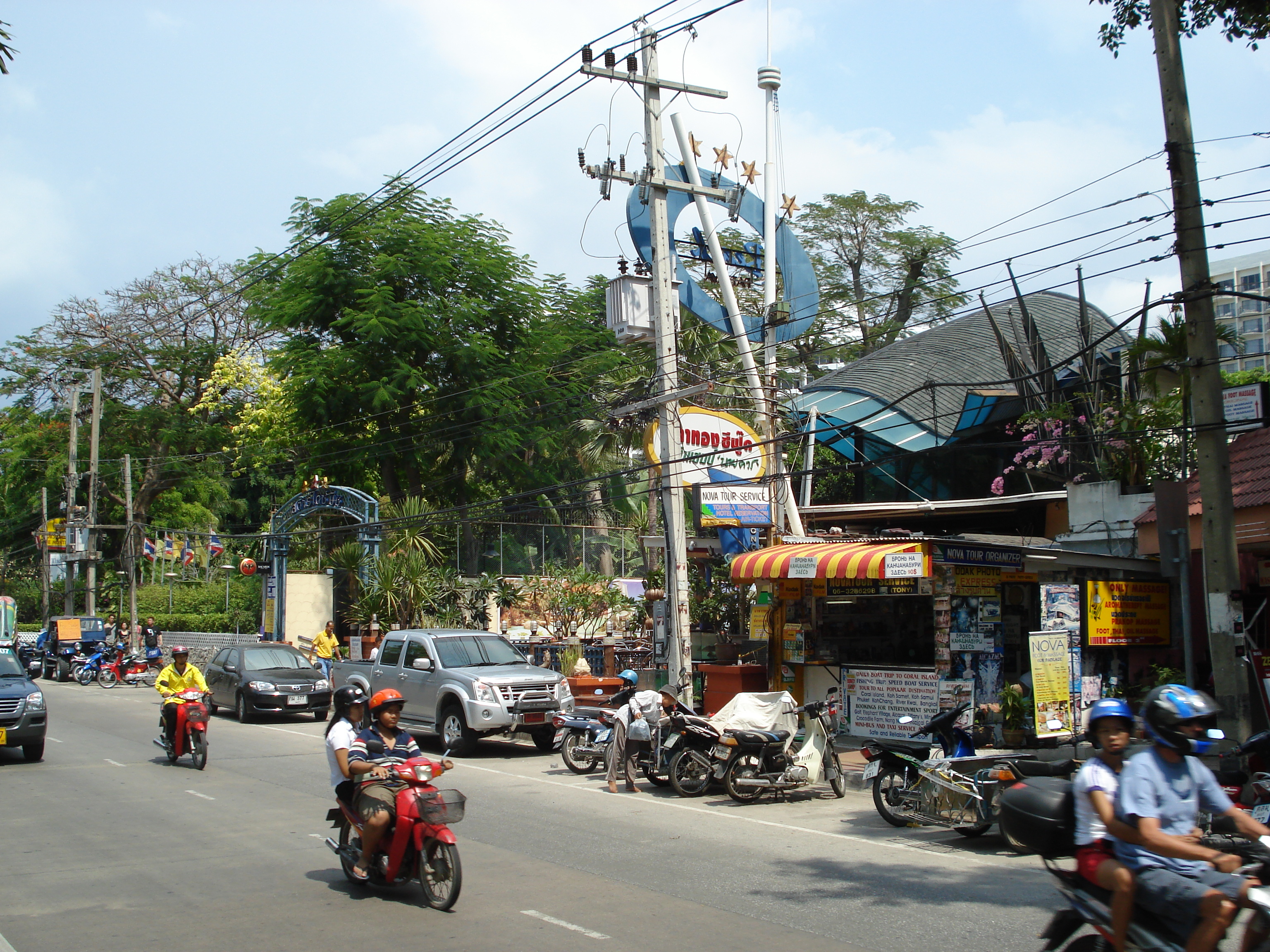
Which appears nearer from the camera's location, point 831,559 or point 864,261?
point 831,559

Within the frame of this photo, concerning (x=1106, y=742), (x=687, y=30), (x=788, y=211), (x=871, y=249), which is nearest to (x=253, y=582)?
(x=871, y=249)

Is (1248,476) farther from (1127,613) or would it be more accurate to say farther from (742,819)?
(742,819)

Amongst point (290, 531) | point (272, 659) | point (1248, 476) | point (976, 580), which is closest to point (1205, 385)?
point (976, 580)

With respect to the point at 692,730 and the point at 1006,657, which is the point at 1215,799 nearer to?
the point at 692,730

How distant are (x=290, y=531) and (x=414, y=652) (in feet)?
52.4

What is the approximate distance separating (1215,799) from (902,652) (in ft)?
47.3

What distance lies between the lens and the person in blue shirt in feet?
14.9

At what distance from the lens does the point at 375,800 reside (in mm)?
7559

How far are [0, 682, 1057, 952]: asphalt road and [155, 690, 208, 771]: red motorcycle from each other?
2.24 ft

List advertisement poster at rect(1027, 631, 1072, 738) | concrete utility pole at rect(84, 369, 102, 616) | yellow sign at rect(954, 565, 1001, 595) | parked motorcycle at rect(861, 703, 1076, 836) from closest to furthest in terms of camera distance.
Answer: parked motorcycle at rect(861, 703, 1076, 836)
advertisement poster at rect(1027, 631, 1072, 738)
yellow sign at rect(954, 565, 1001, 595)
concrete utility pole at rect(84, 369, 102, 616)

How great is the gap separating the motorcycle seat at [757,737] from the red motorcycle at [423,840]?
5.42 m

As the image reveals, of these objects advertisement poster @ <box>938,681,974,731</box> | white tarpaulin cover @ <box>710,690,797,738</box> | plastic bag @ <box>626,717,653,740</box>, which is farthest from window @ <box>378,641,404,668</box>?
advertisement poster @ <box>938,681,974,731</box>

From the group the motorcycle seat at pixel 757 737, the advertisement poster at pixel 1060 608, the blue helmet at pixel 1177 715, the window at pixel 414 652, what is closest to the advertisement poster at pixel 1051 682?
the advertisement poster at pixel 1060 608

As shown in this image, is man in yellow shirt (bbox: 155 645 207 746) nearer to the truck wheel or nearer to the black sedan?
the truck wheel
